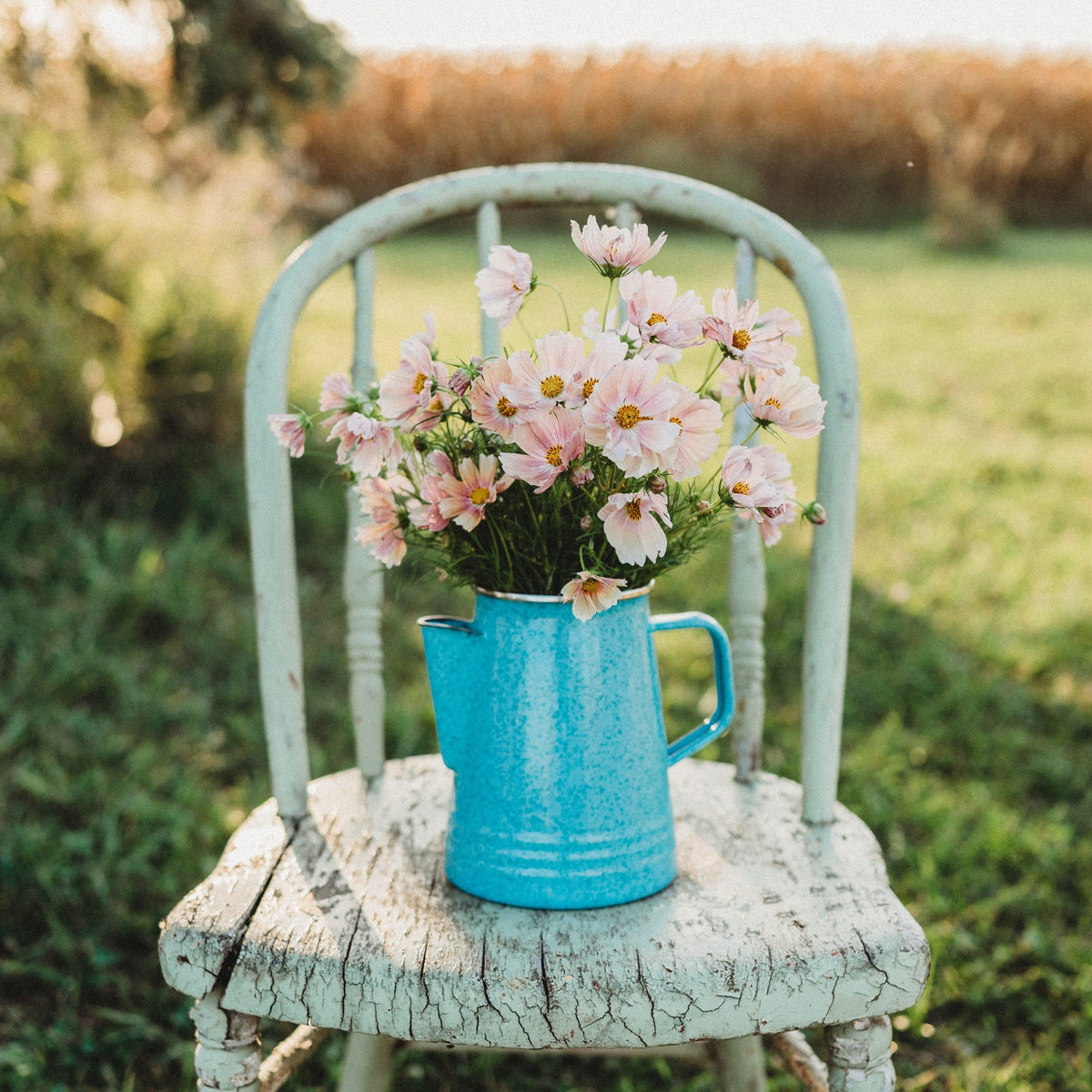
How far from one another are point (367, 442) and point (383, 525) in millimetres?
108

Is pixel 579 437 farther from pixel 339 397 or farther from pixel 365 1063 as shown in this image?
pixel 365 1063

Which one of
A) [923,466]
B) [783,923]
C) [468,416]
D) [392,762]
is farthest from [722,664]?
[923,466]

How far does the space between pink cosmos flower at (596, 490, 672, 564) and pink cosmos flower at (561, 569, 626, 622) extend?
4 cm

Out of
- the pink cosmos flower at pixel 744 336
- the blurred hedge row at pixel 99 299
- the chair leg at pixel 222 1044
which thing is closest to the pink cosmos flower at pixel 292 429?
the pink cosmos flower at pixel 744 336

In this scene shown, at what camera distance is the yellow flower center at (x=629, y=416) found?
0.82m

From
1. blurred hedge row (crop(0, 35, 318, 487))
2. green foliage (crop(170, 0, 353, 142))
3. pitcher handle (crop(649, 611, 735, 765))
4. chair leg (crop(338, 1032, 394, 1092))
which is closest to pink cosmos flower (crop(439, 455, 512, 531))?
pitcher handle (crop(649, 611, 735, 765))

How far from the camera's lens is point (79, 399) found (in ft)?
10.3

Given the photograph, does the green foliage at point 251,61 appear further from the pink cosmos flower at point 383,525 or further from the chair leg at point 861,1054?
the chair leg at point 861,1054

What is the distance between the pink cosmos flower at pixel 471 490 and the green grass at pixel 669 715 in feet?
0.82

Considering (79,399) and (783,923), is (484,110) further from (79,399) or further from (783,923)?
(783,923)

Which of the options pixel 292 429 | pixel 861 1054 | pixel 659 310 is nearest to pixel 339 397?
pixel 292 429

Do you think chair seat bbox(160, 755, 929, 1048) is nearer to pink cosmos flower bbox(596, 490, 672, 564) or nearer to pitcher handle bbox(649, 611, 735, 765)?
pitcher handle bbox(649, 611, 735, 765)

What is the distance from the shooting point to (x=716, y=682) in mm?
1070

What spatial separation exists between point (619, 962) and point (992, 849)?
148cm
